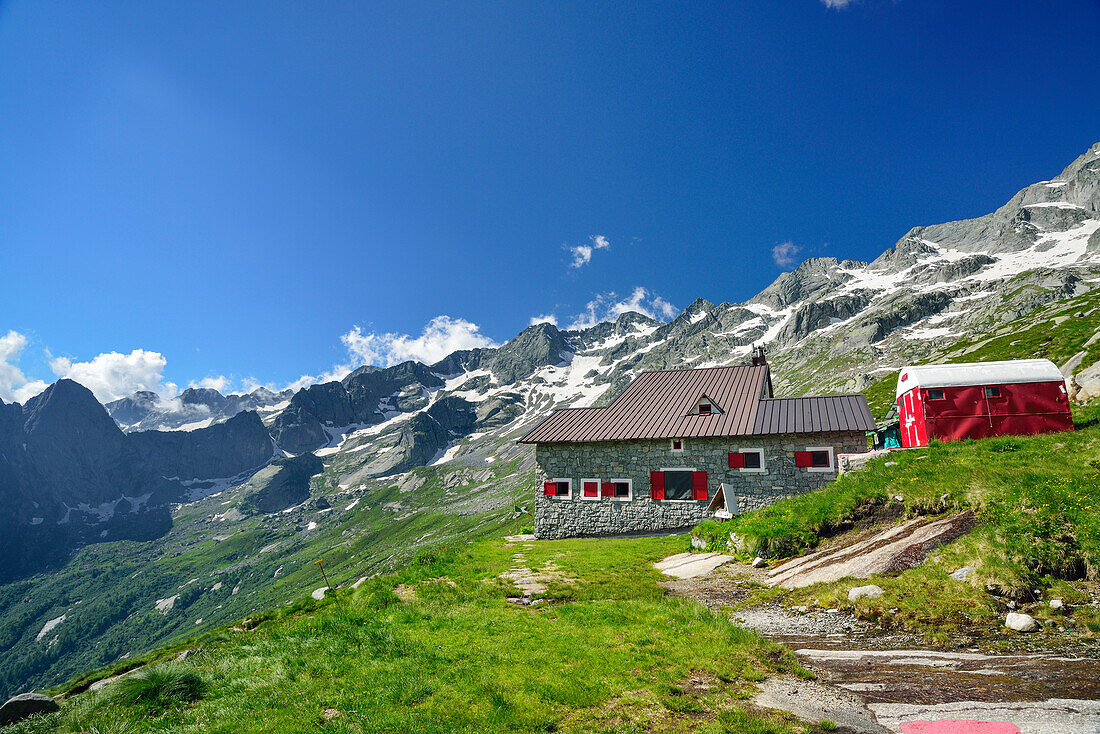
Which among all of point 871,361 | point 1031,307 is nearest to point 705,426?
point 871,361

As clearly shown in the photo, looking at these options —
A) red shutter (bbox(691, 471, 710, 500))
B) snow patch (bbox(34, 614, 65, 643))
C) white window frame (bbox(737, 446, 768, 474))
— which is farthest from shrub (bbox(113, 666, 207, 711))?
snow patch (bbox(34, 614, 65, 643))

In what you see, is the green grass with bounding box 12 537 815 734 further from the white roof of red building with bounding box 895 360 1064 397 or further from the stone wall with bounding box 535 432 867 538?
the white roof of red building with bounding box 895 360 1064 397

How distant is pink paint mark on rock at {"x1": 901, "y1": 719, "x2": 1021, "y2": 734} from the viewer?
243 inches

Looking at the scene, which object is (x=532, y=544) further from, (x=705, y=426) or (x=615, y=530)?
(x=705, y=426)

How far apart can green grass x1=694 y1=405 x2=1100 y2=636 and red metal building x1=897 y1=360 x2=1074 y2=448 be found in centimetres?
577

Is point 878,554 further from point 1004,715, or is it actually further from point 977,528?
point 1004,715

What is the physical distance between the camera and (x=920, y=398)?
2639cm

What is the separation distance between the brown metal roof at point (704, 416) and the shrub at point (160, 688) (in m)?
24.9


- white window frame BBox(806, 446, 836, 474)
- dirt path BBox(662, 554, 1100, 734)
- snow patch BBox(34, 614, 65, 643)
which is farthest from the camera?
snow patch BBox(34, 614, 65, 643)

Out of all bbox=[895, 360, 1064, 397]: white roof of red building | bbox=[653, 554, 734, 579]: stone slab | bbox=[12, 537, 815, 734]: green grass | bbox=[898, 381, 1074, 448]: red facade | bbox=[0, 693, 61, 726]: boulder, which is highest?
bbox=[895, 360, 1064, 397]: white roof of red building

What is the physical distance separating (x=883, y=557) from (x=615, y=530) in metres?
18.9

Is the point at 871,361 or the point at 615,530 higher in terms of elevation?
the point at 871,361

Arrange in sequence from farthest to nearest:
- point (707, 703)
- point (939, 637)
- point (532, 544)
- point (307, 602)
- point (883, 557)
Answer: point (532, 544) < point (307, 602) < point (883, 557) < point (939, 637) < point (707, 703)

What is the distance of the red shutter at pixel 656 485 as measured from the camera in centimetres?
2972
